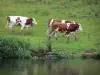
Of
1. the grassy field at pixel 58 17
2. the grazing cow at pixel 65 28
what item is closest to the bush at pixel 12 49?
the grassy field at pixel 58 17

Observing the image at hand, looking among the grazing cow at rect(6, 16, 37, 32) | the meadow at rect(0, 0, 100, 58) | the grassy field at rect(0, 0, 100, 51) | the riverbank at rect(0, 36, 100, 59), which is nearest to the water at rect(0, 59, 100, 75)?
the riverbank at rect(0, 36, 100, 59)

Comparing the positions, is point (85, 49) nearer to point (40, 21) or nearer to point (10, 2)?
point (40, 21)

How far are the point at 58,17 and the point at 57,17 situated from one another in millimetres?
103

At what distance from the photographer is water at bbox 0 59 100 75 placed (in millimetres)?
36562

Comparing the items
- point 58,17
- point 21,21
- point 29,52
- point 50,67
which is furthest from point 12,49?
point 58,17

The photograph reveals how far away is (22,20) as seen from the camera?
5088cm

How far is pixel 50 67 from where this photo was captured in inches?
1519

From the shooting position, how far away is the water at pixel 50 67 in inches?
1439

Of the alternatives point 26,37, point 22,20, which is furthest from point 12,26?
point 26,37

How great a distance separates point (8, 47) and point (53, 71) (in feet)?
19.2

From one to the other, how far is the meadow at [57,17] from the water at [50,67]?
2.74 m

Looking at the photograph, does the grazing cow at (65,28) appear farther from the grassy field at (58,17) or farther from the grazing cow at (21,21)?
the grazing cow at (21,21)

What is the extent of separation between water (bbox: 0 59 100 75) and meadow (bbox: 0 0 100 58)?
108 inches

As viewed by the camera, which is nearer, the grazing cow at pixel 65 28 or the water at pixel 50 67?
the water at pixel 50 67
